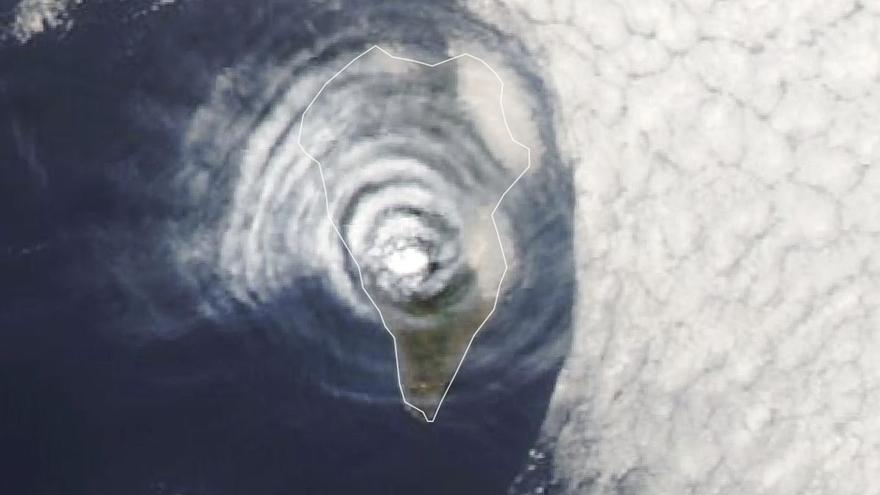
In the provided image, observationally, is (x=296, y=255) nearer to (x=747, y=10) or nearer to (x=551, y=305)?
(x=551, y=305)

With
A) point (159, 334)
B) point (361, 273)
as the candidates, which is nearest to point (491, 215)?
point (361, 273)

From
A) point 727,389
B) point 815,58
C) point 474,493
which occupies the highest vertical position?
point 815,58

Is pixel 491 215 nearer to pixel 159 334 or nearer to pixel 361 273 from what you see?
pixel 361 273

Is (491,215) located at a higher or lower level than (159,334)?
higher

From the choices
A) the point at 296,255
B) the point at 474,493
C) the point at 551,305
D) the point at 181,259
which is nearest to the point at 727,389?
the point at 551,305
